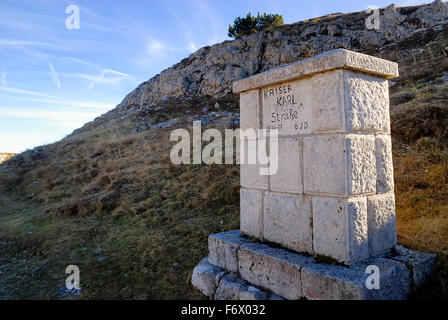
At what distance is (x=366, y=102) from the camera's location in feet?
9.08

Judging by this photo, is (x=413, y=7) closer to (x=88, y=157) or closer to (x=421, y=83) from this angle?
(x=421, y=83)

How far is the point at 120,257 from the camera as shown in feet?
16.3

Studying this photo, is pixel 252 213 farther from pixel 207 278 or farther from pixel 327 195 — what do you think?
pixel 327 195

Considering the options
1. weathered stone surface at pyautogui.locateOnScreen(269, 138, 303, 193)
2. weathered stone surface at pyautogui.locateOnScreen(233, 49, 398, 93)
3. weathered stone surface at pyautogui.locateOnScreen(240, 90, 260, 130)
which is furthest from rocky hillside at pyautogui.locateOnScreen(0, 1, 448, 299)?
weathered stone surface at pyautogui.locateOnScreen(240, 90, 260, 130)

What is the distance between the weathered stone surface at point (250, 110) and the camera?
350 cm

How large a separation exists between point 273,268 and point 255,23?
31504 millimetres

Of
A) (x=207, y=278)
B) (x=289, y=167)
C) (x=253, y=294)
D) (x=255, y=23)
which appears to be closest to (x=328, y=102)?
(x=289, y=167)

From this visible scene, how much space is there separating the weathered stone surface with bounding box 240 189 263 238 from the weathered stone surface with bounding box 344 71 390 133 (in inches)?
53.9

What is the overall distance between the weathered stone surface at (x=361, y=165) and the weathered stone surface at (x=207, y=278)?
1.94 meters

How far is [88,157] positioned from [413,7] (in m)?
26.5

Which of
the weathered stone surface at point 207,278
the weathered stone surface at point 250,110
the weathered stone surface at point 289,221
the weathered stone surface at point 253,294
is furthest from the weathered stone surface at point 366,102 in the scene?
the weathered stone surface at point 207,278

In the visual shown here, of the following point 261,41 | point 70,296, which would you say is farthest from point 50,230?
point 261,41

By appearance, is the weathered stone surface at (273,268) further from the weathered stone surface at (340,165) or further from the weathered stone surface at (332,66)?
the weathered stone surface at (332,66)

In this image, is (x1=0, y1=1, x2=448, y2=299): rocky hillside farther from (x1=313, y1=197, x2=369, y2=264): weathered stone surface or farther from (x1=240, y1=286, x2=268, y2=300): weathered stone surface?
(x1=240, y1=286, x2=268, y2=300): weathered stone surface
